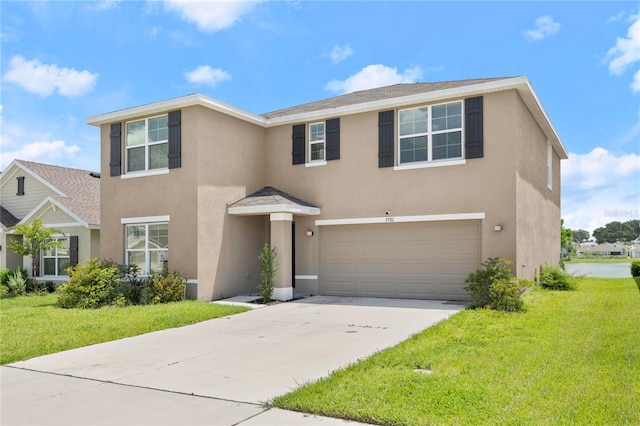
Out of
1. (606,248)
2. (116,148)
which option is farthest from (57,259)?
(606,248)

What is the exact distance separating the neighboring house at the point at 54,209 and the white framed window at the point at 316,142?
348 inches

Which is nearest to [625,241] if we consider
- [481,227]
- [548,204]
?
[548,204]

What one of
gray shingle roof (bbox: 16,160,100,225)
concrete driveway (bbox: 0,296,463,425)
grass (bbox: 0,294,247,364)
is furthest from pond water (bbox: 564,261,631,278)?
gray shingle roof (bbox: 16,160,100,225)

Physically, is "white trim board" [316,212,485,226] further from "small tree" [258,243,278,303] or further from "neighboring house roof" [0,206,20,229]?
"neighboring house roof" [0,206,20,229]

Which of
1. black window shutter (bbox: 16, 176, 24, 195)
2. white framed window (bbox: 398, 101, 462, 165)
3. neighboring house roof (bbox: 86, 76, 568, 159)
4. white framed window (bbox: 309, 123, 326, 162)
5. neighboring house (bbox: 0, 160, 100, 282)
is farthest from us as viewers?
black window shutter (bbox: 16, 176, 24, 195)

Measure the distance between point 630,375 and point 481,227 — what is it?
7.53 m

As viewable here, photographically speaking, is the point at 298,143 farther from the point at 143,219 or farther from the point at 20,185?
the point at 20,185

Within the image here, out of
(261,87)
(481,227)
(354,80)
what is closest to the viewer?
(481,227)

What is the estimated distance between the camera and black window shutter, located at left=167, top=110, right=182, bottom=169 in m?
14.2

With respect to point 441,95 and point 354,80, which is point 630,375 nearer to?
point 441,95

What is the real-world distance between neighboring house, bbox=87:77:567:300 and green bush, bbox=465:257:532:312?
52.2 inches

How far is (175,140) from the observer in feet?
47.0

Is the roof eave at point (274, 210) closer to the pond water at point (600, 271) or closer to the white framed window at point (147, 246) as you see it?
the white framed window at point (147, 246)

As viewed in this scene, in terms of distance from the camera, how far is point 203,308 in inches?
476
